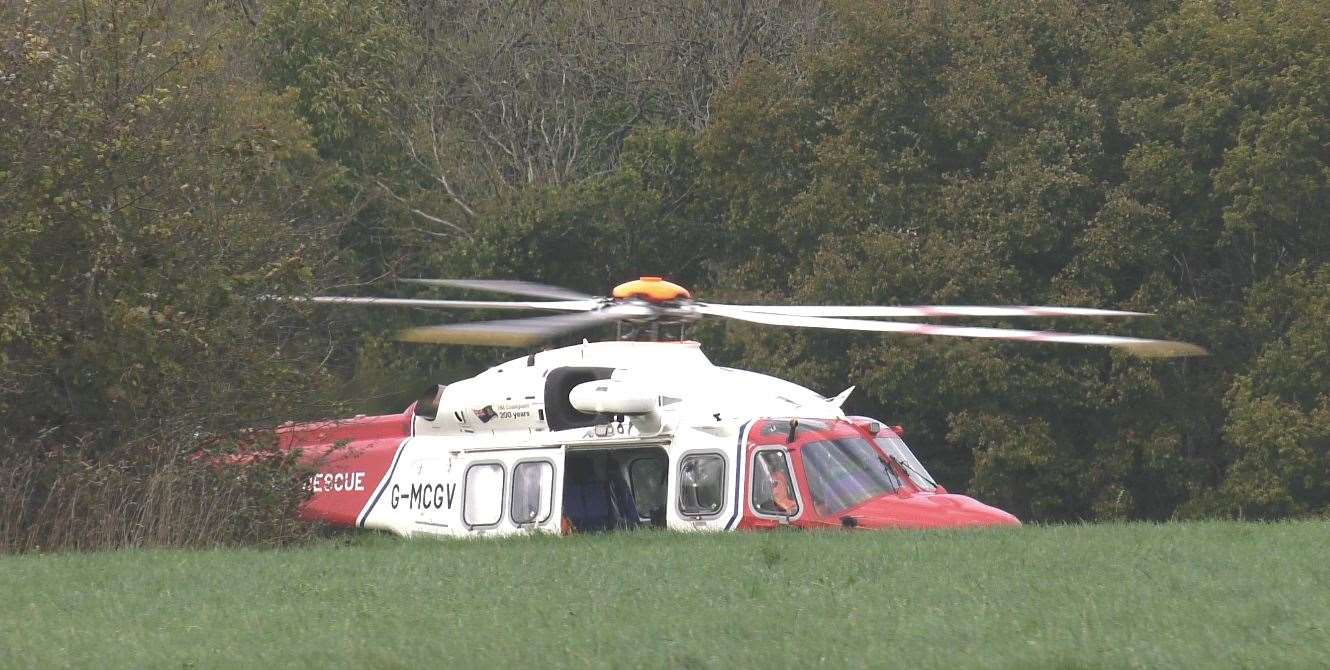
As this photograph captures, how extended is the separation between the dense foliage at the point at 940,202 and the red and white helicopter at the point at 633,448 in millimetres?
2505

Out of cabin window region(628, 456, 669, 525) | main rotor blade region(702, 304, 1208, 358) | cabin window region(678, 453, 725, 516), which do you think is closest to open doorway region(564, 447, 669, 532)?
cabin window region(628, 456, 669, 525)

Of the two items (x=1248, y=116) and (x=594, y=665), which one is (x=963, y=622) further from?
(x=1248, y=116)

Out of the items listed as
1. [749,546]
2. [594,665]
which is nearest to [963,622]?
[594,665]

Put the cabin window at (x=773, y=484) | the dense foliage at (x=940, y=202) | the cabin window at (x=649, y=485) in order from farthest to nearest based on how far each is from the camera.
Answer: the dense foliage at (x=940, y=202) < the cabin window at (x=649, y=485) < the cabin window at (x=773, y=484)

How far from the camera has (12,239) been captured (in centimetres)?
1517

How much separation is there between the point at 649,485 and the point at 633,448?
0.40 meters

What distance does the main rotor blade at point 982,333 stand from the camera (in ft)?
39.5

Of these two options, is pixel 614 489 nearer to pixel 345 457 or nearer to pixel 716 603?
pixel 345 457

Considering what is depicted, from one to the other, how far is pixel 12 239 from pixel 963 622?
31.0 ft

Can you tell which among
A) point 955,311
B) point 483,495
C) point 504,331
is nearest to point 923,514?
point 955,311

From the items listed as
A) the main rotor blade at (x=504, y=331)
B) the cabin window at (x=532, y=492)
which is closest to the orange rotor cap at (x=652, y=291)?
the main rotor blade at (x=504, y=331)

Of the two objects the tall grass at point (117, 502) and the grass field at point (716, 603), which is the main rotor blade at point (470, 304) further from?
the grass field at point (716, 603)

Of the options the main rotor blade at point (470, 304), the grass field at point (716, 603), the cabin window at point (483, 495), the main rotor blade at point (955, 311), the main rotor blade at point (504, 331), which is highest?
the main rotor blade at point (955, 311)

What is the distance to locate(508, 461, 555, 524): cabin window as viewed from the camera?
16.8m
